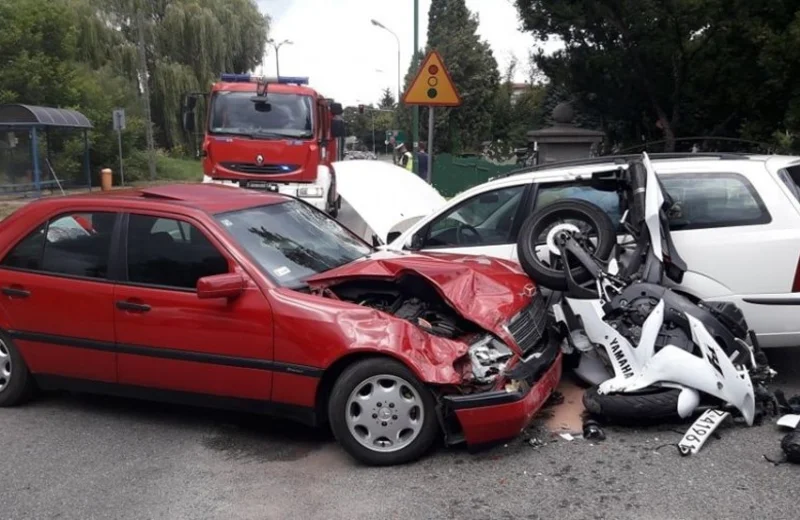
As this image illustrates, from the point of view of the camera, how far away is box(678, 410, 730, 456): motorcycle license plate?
453 centimetres

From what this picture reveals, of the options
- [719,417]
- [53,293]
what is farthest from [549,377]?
[53,293]

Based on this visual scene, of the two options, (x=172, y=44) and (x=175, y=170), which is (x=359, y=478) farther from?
(x=172, y=44)

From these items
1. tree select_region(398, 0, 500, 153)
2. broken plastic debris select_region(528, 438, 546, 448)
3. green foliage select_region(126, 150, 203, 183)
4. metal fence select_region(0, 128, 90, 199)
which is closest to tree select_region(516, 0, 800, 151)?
broken plastic debris select_region(528, 438, 546, 448)

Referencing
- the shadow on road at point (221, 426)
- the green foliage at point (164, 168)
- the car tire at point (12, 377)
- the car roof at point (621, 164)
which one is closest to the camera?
the shadow on road at point (221, 426)

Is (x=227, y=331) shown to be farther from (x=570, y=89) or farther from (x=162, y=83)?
(x=162, y=83)

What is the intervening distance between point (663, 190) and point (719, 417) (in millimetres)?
1822

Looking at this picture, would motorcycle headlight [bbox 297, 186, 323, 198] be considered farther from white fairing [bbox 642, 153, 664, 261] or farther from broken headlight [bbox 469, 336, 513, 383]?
broken headlight [bbox 469, 336, 513, 383]

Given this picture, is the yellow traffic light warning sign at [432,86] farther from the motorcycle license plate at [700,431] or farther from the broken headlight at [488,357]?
the motorcycle license plate at [700,431]

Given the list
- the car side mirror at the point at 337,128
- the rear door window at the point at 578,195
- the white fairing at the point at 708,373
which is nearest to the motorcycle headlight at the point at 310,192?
the car side mirror at the point at 337,128

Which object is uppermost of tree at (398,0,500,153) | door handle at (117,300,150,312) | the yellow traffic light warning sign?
tree at (398,0,500,153)

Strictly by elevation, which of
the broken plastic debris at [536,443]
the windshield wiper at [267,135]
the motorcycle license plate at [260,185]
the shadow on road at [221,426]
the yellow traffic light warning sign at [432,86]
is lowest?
the shadow on road at [221,426]

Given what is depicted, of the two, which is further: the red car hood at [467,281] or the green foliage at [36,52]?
the green foliage at [36,52]

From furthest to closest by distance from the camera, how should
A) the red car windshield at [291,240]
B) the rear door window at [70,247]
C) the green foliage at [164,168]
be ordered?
the green foliage at [164,168], the rear door window at [70,247], the red car windshield at [291,240]

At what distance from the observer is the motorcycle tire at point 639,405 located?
4777mm
